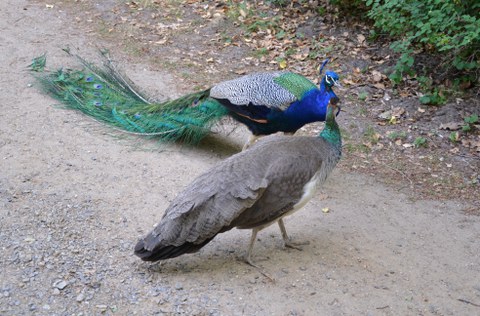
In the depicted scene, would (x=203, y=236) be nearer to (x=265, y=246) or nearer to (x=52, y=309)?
(x=265, y=246)

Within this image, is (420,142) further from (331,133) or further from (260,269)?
(260,269)

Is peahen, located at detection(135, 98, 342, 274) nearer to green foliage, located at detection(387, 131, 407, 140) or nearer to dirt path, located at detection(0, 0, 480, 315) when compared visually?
dirt path, located at detection(0, 0, 480, 315)

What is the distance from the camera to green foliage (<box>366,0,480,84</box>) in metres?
6.50

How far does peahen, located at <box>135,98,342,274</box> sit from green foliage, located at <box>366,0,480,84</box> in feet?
9.67

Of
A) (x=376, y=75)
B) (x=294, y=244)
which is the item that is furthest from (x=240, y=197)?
(x=376, y=75)

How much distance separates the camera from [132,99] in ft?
21.2

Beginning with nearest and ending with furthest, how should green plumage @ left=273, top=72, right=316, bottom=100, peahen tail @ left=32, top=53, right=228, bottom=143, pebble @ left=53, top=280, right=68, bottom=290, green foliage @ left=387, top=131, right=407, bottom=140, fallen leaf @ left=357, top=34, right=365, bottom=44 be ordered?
1. pebble @ left=53, top=280, right=68, bottom=290
2. green plumage @ left=273, top=72, right=316, bottom=100
3. peahen tail @ left=32, top=53, right=228, bottom=143
4. green foliage @ left=387, top=131, right=407, bottom=140
5. fallen leaf @ left=357, top=34, right=365, bottom=44

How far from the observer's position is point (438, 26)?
671cm

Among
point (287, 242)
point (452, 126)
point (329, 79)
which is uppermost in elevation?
point (329, 79)

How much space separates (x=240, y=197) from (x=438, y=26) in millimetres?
3804

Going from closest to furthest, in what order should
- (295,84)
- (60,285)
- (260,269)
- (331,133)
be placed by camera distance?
(60,285), (260,269), (331,133), (295,84)

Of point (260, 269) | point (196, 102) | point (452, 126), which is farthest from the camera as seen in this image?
point (452, 126)

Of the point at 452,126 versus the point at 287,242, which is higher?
the point at 452,126

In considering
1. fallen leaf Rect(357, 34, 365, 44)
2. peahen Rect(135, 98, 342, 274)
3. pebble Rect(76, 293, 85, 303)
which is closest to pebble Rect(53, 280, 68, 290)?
pebble Rect(76, 293, 85, 303)
